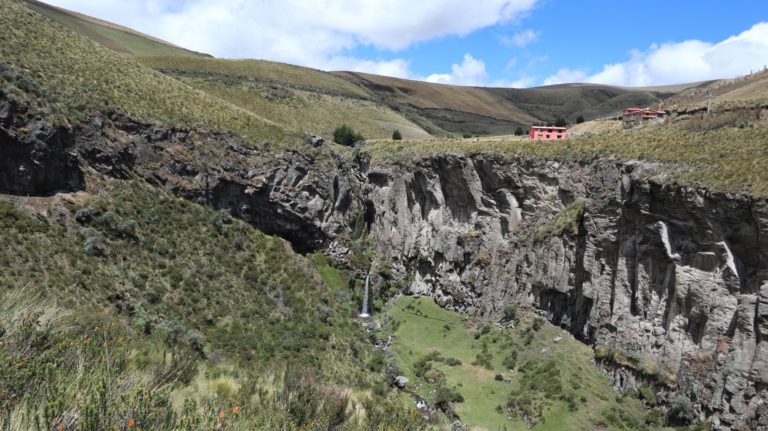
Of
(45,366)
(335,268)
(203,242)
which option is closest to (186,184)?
(203,242)

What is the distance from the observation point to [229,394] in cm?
988

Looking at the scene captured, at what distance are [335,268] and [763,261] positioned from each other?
114ft

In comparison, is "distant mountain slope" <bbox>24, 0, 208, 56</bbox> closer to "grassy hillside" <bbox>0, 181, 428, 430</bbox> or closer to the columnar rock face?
"grassy hillside" <bbox>0, 181, 428, 430</bbox>

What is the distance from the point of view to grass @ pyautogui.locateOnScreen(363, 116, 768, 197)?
1054 inches

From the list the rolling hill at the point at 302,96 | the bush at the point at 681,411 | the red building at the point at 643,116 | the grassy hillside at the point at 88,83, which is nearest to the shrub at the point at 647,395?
the bush at the point at 681,411

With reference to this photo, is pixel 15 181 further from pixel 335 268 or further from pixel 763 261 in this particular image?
pixel 763 261

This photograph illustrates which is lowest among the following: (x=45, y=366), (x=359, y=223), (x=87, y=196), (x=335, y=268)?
(x=335, y=268)

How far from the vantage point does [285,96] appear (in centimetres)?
9162

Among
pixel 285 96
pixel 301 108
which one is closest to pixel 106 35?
pixel 285 96

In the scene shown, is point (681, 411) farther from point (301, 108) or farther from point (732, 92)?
point (301, 108)

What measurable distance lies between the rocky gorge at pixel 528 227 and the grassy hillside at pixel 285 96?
29906 millimetres

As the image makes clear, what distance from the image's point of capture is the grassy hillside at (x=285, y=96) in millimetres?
84312

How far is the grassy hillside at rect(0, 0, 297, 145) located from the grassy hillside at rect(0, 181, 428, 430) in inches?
301

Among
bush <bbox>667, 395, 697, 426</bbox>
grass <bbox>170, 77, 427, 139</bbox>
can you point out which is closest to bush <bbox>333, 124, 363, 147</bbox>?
grass <bbox>170, 77, 427, 139</bbox>
